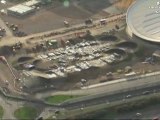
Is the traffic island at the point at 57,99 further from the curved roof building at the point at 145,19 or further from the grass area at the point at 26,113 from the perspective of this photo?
the curved roof building at the point at 145,19

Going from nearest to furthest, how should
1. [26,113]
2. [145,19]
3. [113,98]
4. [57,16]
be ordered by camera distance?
1. [26,113]
2. [113,98]
3. [145,19]
4. [57,16]

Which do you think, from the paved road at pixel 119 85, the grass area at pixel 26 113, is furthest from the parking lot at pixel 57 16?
the grass area at pixel 26 113

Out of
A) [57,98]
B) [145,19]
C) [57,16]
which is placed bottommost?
[57,16]

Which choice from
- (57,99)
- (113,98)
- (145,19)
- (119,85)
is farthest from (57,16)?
(113,98)

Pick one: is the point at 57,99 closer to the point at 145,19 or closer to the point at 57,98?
the point at 57,98

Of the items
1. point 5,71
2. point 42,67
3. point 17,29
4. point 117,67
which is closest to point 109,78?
point 117,67

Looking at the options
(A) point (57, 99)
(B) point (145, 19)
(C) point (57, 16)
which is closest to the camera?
(A) point (57, 99)

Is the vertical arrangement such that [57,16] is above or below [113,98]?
below
